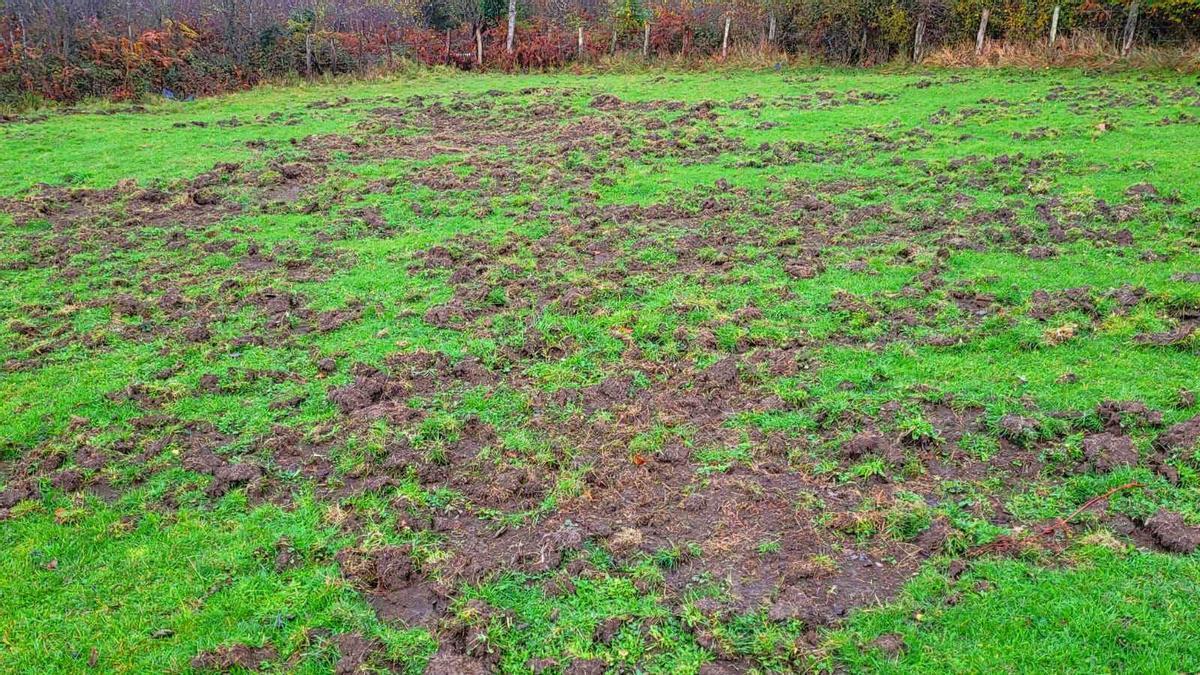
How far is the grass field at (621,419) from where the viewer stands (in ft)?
13.4

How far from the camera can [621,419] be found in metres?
6.16

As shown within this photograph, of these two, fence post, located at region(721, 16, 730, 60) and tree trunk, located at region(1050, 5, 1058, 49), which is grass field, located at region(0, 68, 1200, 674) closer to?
tree trunk, located at region(1050, 5, 1058, 49)

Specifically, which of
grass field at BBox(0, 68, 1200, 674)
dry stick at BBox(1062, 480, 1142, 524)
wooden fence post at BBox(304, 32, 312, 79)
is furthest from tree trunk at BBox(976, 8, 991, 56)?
wooden fence post at BBox(304, 32, 312, 79)

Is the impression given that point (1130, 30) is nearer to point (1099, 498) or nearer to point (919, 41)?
point (919, 41)

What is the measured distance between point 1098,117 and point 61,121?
80.2 feet

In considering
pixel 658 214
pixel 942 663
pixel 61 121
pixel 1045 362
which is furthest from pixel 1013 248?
pixel 61 121

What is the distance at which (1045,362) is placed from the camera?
20.9 feet

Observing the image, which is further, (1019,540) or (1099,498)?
(1099,498)

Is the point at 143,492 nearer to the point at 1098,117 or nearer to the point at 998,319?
the point at 998,319

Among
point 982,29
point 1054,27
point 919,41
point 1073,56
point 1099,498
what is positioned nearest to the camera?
point 1099,498

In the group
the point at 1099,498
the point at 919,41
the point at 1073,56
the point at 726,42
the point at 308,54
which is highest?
the point at 726,42

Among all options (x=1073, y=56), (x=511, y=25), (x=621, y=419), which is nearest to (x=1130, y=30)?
(x=1073, y=56)

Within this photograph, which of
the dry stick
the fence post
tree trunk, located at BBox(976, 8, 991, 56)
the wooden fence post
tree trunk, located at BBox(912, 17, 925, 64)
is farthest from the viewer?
the fence post

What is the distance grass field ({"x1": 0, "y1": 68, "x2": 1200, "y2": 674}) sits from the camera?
410 centimetres
